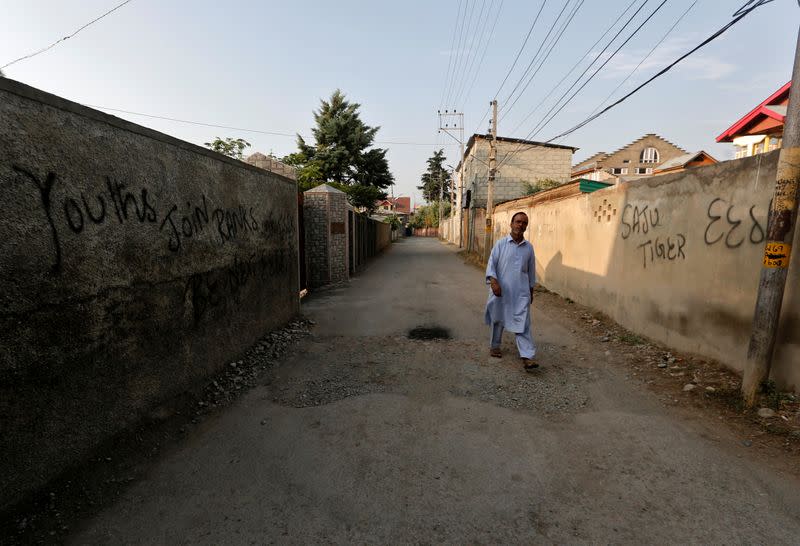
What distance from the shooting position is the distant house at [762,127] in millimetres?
10242

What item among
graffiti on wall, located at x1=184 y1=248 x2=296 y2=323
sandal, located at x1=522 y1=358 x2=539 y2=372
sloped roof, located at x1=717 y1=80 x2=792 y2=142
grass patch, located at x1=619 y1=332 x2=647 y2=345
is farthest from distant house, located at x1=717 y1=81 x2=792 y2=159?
graffiti on wall, located at x1=184 y1=248 x2=296 y2=323

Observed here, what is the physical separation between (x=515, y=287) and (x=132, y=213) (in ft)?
11.8

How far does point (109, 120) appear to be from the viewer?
253cm

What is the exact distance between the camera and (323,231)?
9953mm

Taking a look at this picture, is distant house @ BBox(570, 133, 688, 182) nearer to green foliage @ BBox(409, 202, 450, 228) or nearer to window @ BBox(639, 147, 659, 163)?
window @ BBox(639, 147, 659, 163)

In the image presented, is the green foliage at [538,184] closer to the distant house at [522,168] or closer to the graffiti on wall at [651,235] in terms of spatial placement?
the distant house at [522,168]

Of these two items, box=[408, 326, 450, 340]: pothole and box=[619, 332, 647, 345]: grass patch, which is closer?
box=[619, 332, 647, 345]: grass patch

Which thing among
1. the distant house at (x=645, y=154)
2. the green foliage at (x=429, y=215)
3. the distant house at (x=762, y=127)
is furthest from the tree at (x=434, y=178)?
the distant house at (x=762, y=127)

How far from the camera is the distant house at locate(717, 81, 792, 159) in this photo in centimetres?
1024

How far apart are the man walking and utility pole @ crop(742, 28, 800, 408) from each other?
70.7 inches

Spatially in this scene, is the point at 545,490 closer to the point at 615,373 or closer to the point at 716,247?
the point at 615,373

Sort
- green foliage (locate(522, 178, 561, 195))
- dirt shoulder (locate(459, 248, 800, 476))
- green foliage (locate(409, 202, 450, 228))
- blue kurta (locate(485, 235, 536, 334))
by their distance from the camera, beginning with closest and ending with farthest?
dirt shoulder (locate(459, 248, 800, 476)) < blue kurta (locate(485, 235, 536, 334)) < green foliage (locate(522, 178, 561, 195)) < green foliage (locate(409, 202, 450, 228))

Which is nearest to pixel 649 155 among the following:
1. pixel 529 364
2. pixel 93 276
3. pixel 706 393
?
pixel 706 393

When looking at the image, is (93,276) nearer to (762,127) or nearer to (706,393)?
(706,393)
